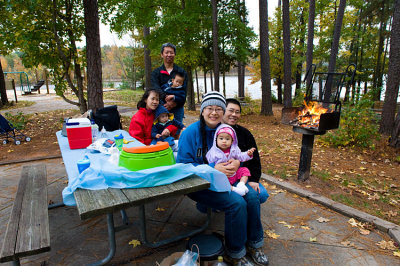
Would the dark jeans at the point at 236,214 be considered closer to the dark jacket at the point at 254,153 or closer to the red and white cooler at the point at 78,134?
the dark jacket at the point at 254,153

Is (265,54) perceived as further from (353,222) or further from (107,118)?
(353,222)

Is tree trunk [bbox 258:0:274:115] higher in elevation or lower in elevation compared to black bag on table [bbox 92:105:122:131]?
higher

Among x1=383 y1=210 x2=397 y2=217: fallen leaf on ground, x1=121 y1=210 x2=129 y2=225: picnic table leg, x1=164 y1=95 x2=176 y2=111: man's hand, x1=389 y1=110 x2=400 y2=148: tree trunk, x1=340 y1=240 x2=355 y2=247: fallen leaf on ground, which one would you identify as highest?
x1=164 y1=95 x2=176 y2=111: man's hand

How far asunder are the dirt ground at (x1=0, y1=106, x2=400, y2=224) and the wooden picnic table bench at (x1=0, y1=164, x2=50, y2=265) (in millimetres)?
3453

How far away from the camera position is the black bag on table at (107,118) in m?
4.52

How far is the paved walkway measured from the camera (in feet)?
8.00

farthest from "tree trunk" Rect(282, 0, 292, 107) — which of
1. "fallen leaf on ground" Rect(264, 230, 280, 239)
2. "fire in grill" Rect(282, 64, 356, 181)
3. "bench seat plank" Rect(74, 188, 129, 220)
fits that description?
"bench seat plank" Rect(74, 188, 129, 220)

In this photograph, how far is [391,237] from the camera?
9.07 feet

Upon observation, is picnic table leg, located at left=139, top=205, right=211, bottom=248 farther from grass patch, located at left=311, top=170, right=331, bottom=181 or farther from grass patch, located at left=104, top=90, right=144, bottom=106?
grass patch, located at left=104, top=90, right=144, bottom=106

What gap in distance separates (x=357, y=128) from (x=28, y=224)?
6.95m

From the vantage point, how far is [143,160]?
1.99 metres

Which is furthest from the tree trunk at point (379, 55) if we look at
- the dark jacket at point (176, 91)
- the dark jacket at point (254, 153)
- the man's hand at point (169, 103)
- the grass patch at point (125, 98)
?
the dark jacket at point (254, 153)

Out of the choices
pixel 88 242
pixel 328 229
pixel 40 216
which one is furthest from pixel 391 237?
pixel 40 216

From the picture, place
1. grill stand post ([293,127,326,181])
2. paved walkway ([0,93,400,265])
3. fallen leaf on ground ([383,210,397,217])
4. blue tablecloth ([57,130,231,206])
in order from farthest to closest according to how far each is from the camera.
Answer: grill stand post ([293,127,326,181]), fallen leaf on ground ([383,210,397,217]), paved walkway ([0,93,400,265]), blue tablecloth ([57,130,231,206])
